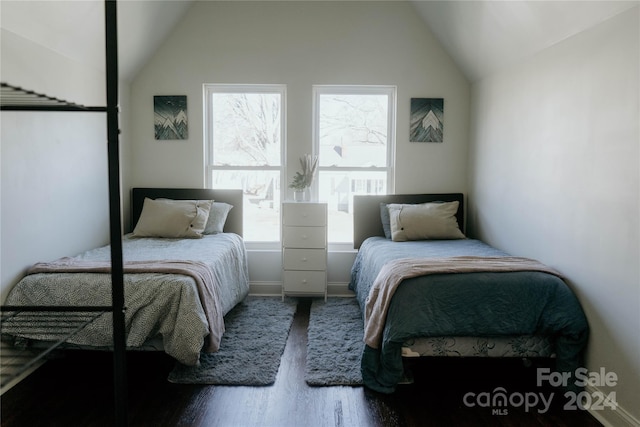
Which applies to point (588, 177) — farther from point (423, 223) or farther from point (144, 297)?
point (144, 297)

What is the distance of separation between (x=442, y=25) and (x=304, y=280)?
248 cm

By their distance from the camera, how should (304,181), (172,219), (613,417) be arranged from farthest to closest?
1. (304,181)
2. (172,219)
3. (613,417)

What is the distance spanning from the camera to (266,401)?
233 cm

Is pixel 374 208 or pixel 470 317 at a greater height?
pixel 374 208

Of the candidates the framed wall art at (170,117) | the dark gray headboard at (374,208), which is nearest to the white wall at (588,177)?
the dark gray headboard at (374,208)

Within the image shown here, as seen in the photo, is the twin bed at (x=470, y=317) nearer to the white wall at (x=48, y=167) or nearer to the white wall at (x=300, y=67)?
the white wall at (x=300, y=67)

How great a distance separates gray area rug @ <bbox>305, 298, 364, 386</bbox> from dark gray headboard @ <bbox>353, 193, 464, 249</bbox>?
0.64 m

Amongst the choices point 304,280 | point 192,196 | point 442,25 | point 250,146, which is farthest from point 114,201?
point 442,25

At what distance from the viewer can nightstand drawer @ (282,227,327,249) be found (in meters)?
3.95

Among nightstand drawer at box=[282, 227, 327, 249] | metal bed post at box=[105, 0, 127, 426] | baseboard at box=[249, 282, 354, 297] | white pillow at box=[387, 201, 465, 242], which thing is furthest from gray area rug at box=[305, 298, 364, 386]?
metal bed post at box=[105, 0, 127, 426]

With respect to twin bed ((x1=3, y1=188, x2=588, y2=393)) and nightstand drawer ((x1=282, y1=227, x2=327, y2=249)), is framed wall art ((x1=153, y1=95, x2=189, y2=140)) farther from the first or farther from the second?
twin bed ((x1=3, y1=188, x2=588, y2=393))

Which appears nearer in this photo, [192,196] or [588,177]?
[588,177]

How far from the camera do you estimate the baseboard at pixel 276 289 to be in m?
4.26

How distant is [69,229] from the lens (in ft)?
10.5
